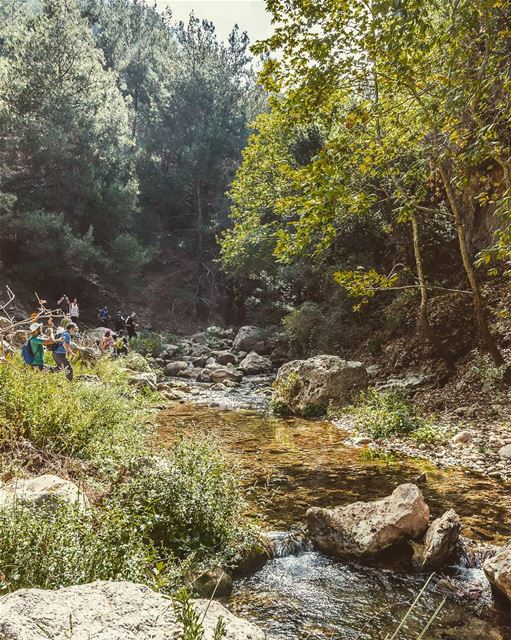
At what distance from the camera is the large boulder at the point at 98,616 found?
2.10 meters

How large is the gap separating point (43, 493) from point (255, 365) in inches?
599

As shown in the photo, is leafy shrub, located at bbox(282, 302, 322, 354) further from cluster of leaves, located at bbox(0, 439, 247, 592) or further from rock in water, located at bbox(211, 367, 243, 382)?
→ cluster of leaves, located at bbox(0, 439, 247, 592)

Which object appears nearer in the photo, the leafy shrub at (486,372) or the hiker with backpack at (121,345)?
the leafy shrub at (486,372)

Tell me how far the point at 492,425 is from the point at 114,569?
752cm

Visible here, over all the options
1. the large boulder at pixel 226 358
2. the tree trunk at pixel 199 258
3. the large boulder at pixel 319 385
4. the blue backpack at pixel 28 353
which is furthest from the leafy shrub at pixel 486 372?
the tree trunk at pixel 199 258

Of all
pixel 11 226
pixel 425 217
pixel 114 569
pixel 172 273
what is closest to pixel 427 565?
pixel 114 569

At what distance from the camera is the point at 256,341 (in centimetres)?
2297

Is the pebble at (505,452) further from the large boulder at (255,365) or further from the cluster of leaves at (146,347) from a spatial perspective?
the cluster of leaves at (146,347)

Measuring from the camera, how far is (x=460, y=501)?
595cm

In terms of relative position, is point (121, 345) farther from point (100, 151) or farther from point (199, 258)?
point (199, 258)

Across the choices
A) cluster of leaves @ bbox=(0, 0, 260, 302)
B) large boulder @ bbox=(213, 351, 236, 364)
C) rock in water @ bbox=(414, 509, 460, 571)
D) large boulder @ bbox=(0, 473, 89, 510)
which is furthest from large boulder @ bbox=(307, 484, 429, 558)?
cluster of leaves @ bbox=(0, 0, 260, 302)

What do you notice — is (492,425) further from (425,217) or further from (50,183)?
(50,183)

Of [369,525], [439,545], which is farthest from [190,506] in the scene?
[439,545]

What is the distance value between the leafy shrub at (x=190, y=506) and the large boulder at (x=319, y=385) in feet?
22.8
